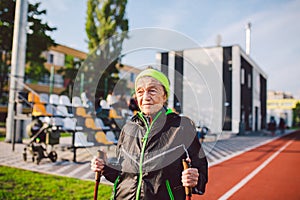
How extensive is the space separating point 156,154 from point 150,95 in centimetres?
39

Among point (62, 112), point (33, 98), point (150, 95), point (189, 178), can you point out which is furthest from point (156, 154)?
point (33, 98)

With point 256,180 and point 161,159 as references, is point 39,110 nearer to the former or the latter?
point 256,180

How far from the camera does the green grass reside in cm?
420

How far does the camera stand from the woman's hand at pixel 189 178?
5.01ft

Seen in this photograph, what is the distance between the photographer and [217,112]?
2.45m

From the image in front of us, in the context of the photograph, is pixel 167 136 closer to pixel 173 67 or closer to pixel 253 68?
pixel 173 67

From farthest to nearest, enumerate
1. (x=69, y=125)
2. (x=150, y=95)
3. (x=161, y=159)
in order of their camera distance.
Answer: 1. (x=69, y=125)
2. (x=150, y=95)
3. (x=161, y=159)

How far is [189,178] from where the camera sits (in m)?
1.53

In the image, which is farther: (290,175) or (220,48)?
(220,48)

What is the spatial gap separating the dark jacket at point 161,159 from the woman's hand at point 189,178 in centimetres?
11

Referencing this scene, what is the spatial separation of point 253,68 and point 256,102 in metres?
5.14

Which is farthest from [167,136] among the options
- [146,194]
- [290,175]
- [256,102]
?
[256,102]

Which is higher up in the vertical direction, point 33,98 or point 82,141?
point 33,98

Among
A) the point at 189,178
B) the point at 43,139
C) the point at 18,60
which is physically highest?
the point at 18,60
